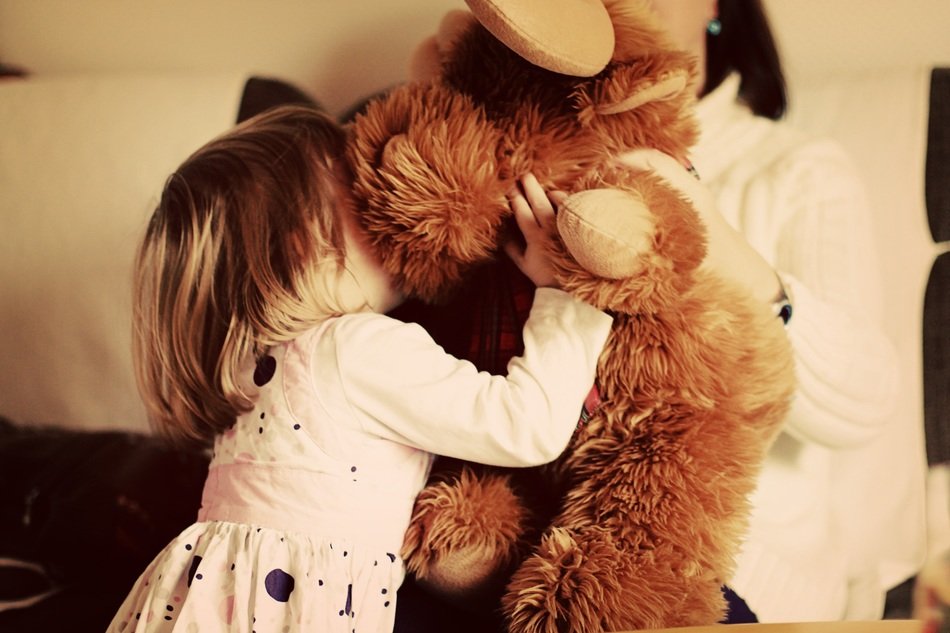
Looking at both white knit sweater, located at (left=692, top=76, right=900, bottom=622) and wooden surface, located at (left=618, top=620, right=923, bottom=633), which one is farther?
white knit sweater, located at (left=692, top=76, right=900, bottom=622)

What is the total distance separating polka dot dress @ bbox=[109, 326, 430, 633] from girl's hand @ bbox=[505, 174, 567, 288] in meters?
0.20

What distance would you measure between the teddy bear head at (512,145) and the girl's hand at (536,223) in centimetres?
1

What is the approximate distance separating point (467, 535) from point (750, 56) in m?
0.71

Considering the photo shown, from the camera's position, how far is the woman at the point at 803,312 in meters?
0.77

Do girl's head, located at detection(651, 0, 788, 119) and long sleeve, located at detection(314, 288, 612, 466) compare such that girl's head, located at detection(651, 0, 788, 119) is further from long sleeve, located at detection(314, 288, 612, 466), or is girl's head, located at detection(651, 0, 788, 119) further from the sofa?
long sleeve, located at detection(314, 288, 612, 466)

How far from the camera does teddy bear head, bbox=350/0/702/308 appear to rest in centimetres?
52

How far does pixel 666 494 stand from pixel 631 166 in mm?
246

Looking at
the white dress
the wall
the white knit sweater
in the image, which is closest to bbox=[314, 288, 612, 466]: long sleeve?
the white dress

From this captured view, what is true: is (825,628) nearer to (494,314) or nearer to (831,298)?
(494,314)

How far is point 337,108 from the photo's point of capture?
1230 millimetres

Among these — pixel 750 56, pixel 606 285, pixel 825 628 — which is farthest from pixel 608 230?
pixel 750 56

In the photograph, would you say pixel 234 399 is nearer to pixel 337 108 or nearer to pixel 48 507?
pixel 48 507

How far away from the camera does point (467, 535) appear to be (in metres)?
0.61

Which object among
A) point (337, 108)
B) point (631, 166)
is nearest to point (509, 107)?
point (631, 166)
